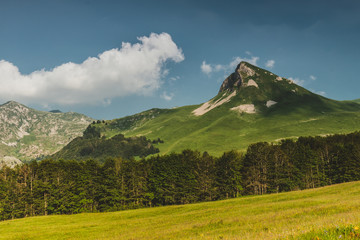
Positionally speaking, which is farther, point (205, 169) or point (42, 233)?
point (205, 169)

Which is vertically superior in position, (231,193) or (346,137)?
(346,137)

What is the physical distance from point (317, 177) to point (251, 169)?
85.0ft

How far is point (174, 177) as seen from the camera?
92.2 m

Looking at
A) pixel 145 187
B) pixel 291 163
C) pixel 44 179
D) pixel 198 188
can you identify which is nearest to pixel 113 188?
pixel 145 187

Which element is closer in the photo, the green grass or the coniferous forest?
the green grass

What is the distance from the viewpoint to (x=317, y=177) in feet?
301

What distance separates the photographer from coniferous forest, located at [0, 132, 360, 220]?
82.8 metres

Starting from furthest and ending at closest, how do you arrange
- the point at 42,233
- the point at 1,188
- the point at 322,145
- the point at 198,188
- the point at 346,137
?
the point at 346,137, the point at 322,145, the point at 198,188, the point at 1,188, the point at 42,233

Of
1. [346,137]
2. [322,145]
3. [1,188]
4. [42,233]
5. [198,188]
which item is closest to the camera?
[42,233]

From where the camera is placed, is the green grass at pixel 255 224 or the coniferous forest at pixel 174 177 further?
the coniferous forest at pixel 174 177

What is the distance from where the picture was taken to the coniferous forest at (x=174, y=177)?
82.8 meters

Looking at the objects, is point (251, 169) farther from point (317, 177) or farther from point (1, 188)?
point (1, 188)

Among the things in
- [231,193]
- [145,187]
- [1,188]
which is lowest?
[231,193]

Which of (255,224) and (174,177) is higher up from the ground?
(255,224)
